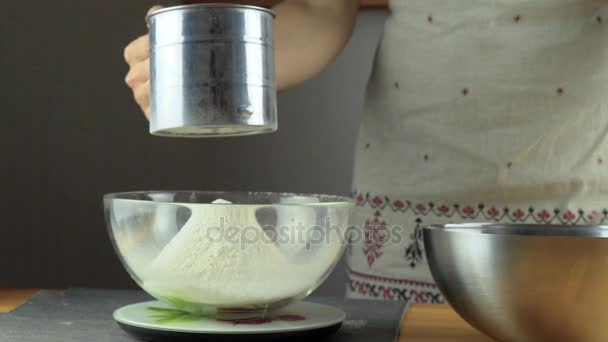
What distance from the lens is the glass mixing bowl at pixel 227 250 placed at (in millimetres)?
500

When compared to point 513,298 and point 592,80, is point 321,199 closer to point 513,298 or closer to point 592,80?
point 513,298

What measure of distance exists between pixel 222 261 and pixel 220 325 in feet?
0.13

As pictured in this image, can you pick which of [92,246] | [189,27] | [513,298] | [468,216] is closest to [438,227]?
[513,298]

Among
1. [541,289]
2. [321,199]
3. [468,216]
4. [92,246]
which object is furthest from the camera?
[92,246]

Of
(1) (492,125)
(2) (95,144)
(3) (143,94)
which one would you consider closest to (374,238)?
(1) (492,125)

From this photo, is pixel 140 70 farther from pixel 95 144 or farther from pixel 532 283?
pixel 95 144

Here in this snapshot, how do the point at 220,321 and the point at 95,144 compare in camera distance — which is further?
the point at 95,144

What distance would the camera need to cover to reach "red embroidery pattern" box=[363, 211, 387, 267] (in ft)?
3.05

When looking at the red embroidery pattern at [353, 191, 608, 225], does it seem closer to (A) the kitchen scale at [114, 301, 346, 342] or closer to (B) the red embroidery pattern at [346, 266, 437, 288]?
(B) the red embroidery pattern at [346, 266, 437, 288]

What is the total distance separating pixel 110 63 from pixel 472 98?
1.10 meters

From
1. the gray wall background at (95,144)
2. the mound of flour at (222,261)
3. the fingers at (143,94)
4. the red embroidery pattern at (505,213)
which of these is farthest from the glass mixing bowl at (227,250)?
the gray wall background at (95,144)

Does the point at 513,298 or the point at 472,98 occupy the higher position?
the point at 472,98

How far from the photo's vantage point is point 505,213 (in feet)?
2.91

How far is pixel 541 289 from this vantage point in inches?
17.5
